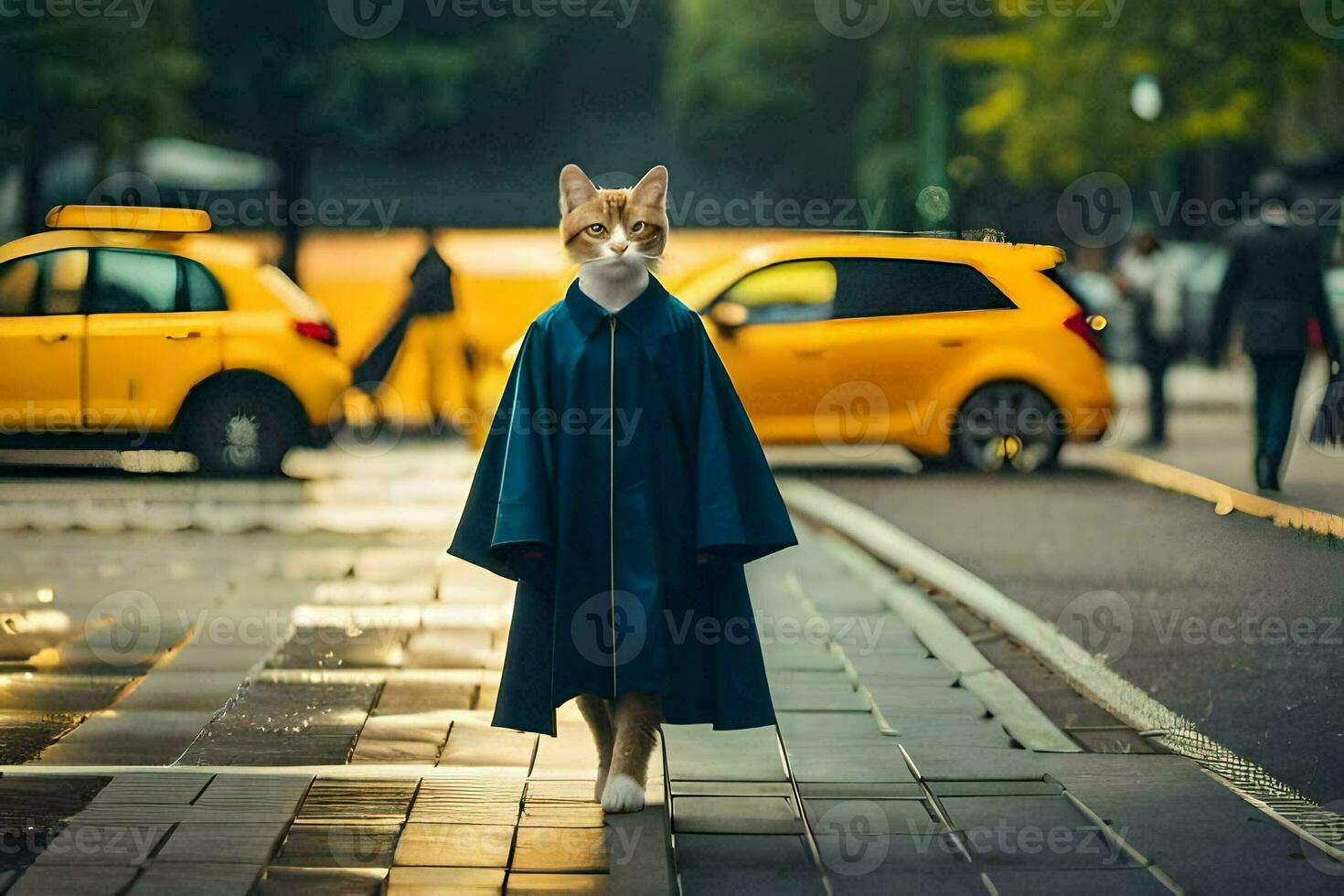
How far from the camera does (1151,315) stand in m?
16.8

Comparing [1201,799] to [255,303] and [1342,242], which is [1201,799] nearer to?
[255,303]

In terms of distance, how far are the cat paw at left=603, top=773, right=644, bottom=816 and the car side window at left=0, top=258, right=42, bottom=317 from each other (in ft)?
17.9

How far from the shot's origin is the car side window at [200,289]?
12250 mm

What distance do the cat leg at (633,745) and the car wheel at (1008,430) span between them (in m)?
9.11

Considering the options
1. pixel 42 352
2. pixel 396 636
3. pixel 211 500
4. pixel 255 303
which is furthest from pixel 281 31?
pixel 396 636

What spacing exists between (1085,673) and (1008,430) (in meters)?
7.20

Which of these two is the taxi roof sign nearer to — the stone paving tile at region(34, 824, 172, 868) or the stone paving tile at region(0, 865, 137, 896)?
the stone paving tile at region(34, 824, 172, 868)

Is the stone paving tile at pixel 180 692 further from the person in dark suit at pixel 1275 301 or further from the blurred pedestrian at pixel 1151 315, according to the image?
the blurred pedestrian at pixel 1151 315

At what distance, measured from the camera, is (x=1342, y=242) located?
2208cm

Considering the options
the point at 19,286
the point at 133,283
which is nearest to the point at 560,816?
the point at 19,286

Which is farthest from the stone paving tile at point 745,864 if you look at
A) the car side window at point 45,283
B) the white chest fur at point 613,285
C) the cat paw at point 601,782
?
the car side window at point 45,283

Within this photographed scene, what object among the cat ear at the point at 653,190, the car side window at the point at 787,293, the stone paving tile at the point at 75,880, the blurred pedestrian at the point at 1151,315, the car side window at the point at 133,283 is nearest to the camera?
the stone paving tile at the point at 75,880

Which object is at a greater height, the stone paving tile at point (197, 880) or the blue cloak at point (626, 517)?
the blue cloak at point (626, 517)

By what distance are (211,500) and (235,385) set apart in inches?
40.7
